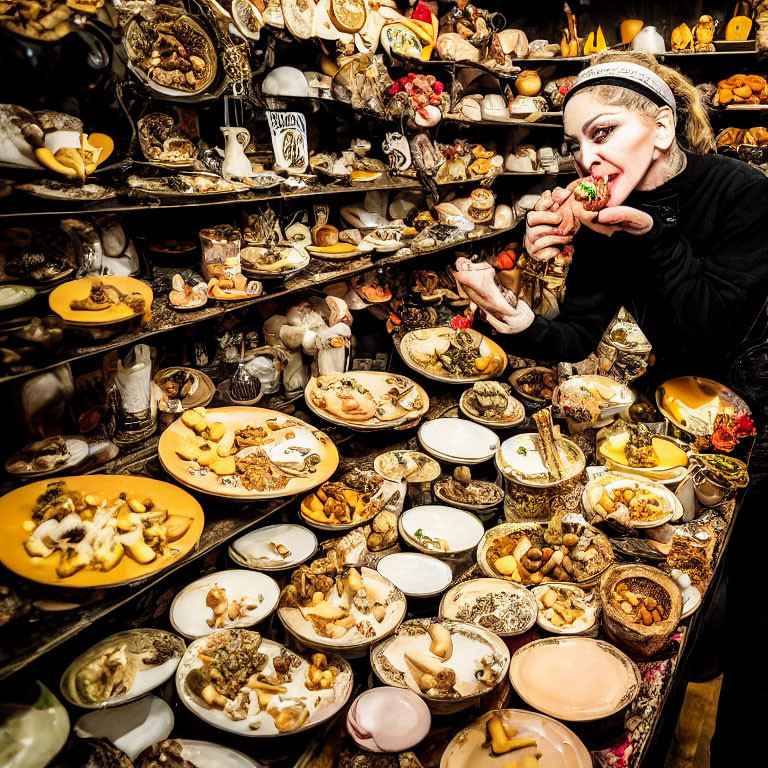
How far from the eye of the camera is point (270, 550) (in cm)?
203

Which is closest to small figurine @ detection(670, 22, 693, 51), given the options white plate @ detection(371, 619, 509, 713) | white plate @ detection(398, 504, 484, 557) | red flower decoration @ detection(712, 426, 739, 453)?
red flower decoration @ detection(712, 426, 739, 453)

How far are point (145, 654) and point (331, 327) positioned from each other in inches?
61.3

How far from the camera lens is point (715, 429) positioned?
2.58 meters

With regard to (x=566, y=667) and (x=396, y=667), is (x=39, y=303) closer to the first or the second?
(x=396, y=667)

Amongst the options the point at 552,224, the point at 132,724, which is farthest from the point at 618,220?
the point at 132,724

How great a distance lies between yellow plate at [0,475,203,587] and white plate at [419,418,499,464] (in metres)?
1.15

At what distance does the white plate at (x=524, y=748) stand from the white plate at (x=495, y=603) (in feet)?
0.93

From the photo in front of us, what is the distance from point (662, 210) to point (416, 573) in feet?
4.93

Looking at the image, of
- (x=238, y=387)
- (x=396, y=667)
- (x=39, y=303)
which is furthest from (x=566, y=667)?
(x=39, y=303)

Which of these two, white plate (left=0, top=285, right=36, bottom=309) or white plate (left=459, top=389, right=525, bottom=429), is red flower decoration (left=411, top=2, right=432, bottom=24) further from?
white plate (left=0, top=285, right=36, bottom=309)

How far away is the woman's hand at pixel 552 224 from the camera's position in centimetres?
197

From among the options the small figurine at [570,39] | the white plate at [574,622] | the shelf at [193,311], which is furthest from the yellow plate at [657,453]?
the small figurine at [570,39]

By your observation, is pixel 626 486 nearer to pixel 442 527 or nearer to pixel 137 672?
pixel 442 527

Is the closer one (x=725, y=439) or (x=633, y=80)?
(x=633, y=80)
